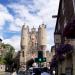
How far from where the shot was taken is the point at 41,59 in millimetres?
27688

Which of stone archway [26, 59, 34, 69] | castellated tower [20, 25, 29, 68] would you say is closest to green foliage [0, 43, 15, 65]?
castellated tower [20, 25, 29, 68]

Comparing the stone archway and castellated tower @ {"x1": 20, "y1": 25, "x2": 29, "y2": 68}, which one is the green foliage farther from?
the stone archway

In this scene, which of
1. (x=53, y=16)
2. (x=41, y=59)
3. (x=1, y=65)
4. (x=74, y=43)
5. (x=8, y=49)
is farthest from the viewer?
(x=8, y=49)

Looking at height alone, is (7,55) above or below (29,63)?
above

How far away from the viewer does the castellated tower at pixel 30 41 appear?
138663 mm

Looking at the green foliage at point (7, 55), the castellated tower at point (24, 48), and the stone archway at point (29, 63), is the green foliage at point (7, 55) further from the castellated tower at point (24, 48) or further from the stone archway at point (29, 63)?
the stone archway at point (29, 63)

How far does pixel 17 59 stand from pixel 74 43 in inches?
4985

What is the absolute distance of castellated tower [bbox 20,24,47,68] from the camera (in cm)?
13866

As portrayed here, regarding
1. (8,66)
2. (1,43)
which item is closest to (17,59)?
(8,66)

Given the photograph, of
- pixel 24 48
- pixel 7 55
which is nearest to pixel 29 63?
pixel 24 48

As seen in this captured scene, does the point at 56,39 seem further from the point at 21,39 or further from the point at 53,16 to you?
the point at 21,39

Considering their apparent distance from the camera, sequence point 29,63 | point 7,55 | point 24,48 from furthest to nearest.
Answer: point 7,55
point 24,48
point 29,63

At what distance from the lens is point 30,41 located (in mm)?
146875

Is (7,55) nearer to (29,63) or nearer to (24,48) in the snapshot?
(24,48)
